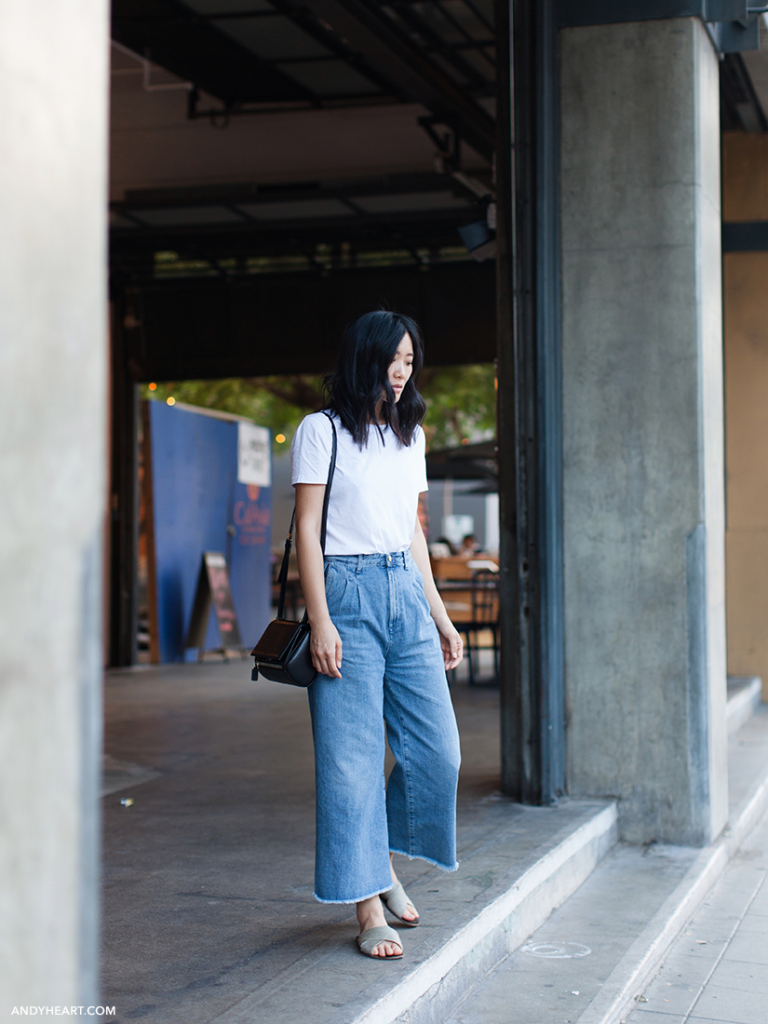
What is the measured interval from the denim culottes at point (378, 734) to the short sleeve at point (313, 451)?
230mm

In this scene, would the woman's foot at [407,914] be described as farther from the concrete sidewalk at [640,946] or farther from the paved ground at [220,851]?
the concrete sidewalk at [640,946]

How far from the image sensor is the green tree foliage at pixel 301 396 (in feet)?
59.0

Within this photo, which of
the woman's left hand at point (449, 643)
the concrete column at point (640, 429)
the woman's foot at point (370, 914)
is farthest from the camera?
the concrete column at point (640, 429)

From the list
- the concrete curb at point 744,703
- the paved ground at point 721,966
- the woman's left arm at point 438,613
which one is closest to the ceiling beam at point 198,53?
the woman's left arm at point 438,613

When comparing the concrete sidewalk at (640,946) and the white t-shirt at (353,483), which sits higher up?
the white t-shirt at (353,483)

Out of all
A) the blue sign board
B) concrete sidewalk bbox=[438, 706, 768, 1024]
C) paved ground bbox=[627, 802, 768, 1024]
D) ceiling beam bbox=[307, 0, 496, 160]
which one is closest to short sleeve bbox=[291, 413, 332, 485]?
concrete sidewalk bbox=[438, 706, 768, 1024]

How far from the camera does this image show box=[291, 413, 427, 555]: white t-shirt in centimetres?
298

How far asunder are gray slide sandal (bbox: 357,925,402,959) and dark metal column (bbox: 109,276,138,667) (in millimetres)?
7947

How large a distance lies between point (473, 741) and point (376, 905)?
3.47 meters

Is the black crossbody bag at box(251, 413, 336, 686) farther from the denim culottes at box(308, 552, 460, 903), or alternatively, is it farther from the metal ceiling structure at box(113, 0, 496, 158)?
the metal ceiling structure at box(113, 0, 496, 158)

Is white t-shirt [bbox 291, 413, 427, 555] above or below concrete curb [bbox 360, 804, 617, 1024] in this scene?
above

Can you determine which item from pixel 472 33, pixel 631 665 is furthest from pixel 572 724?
pixel 472 33

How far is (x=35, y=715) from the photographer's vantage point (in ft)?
4.10

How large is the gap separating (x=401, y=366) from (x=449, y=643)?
2.72ft
